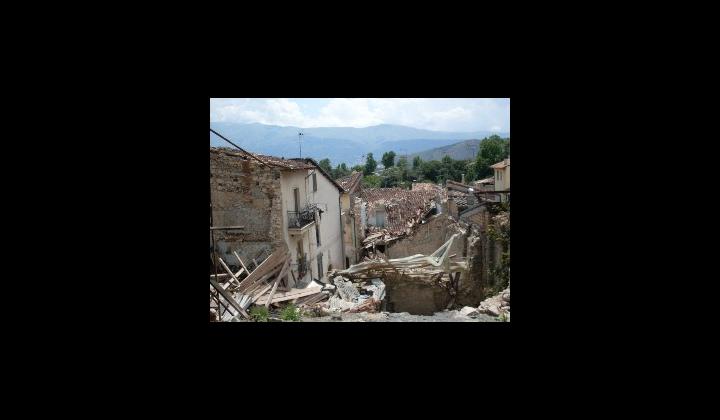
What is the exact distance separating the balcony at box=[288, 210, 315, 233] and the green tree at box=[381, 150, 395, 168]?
4151cm

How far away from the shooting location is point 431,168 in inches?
1842

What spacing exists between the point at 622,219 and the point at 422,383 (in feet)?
4.38

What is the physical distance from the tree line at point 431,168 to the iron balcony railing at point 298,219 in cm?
Answer: 1849

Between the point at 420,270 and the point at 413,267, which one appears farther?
the point at 420,270

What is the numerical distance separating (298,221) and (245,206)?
57.8 inches

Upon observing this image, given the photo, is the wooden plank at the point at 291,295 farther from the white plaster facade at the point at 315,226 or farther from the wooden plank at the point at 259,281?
the white plaster facade at the point at 315,226

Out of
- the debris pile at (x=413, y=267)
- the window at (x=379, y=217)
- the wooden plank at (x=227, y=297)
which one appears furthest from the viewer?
the window at (x=379, y=217)

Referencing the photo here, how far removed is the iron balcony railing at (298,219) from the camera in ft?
44.9

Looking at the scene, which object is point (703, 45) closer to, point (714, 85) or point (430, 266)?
point (714, 85)

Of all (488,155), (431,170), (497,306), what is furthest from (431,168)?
(497,306)

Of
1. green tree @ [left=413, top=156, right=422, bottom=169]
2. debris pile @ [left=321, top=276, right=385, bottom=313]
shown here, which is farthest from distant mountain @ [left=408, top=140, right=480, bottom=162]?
debris pile @ [left=321, top=276, right=385, bottom=313]

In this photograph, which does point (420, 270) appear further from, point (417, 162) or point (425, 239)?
point (417, 162)

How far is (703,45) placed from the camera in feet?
8.22

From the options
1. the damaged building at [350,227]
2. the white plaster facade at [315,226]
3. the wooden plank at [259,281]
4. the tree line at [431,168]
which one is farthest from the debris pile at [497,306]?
the tree line at [431,168]
